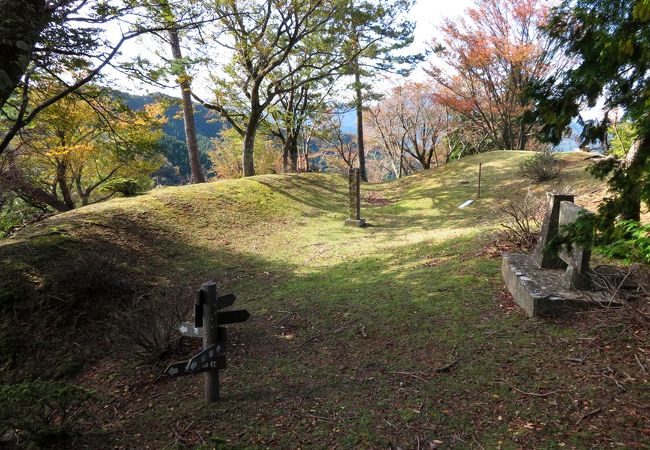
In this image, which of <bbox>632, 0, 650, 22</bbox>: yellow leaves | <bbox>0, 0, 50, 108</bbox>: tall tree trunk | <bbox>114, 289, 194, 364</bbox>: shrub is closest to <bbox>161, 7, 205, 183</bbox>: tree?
<bbox>0, 0, 50, 108</bbox>: tall tree trunk

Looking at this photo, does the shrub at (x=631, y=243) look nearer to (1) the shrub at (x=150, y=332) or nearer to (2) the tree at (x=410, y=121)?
(1) the shrub at (x=150, y=332)

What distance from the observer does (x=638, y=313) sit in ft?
9.59

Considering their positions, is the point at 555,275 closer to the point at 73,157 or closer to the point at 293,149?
the point at 73,157

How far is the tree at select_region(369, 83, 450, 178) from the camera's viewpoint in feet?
73.9

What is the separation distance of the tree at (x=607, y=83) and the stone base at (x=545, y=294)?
86 centimetres

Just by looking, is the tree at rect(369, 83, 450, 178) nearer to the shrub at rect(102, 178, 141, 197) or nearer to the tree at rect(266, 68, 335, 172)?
the tree at rect(266, 68, 335, 172)

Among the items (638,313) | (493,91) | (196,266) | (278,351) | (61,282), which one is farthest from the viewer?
(493,91)

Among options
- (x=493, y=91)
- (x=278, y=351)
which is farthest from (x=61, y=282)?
(x=493, y=91)

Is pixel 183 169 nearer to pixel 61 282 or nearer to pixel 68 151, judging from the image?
pixel 68 151

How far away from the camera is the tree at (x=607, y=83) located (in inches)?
100

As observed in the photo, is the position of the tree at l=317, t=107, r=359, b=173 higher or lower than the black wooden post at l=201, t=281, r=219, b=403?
higher

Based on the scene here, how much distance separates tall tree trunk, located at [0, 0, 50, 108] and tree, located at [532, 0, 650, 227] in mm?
4797

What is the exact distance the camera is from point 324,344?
3984mm

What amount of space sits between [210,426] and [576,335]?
10.6ft
